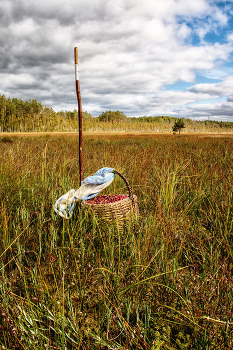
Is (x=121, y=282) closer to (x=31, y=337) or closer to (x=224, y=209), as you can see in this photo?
(x=31, y=337)

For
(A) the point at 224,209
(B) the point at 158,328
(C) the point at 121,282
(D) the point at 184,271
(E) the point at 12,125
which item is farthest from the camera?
(E) the point at 12,125

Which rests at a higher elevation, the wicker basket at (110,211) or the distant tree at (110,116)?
the distant tree at (110,116)

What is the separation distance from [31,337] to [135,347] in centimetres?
59

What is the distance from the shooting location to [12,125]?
215ft

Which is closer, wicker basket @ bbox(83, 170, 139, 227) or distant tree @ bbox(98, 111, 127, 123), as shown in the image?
wicker basket @ bbox(83, 170, 139, 227)

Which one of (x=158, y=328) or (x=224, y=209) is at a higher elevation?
(x=224, y=209)

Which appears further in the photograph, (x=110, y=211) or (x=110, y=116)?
(x=110, y=116)

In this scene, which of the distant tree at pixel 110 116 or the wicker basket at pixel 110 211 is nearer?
the wicker basket at pixel 110 211

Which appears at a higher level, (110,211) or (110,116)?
(110,116)

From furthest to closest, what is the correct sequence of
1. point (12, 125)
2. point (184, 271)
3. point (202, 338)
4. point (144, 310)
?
1. point (12, 125)
2. point (184, 271)
3. point (144, 310)
4. point (202, 338)

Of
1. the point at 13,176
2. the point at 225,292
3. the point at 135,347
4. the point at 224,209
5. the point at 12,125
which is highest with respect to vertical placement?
the point at 12,125

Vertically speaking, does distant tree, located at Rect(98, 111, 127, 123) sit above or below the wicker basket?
above

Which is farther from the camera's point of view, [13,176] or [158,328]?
[13,176]

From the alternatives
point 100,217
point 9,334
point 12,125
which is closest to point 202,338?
point 9,334
